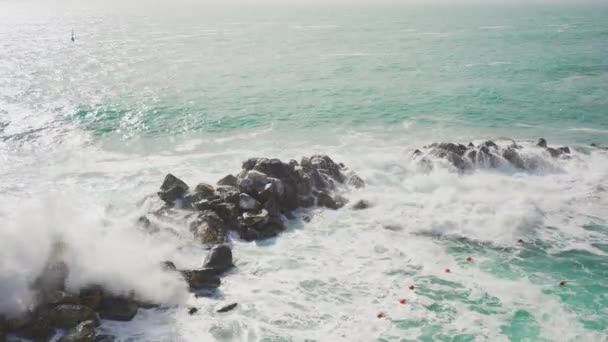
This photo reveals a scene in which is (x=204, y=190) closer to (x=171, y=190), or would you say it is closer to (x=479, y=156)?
(x=171, y=190)

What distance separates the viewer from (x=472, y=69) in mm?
64500

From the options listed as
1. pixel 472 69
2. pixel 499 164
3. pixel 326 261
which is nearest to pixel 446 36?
pixel 472 69

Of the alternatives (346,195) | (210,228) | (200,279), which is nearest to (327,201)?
(346,195)

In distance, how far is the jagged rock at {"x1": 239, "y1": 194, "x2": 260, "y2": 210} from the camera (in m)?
23.7

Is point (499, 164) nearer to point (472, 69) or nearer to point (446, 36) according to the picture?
point (472, 69)

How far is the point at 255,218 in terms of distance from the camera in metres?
22.9

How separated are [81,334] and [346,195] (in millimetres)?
15937

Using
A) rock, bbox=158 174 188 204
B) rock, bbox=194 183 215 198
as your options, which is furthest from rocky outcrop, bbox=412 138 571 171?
rock, bbox=158 174 188 204

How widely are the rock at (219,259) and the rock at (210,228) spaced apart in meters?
2.10

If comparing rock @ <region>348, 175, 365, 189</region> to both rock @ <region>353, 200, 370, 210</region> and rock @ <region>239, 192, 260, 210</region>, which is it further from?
rock @ <region>239, 192, 260, 210</region>

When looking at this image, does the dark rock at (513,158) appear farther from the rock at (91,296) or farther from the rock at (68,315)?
the rock at (68,315)

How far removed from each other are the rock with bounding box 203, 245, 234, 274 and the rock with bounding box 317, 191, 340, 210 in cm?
726

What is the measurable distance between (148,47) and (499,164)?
73.4 m

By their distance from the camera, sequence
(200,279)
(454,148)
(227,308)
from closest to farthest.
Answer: (227,308)
(200,279)
(454,148)
